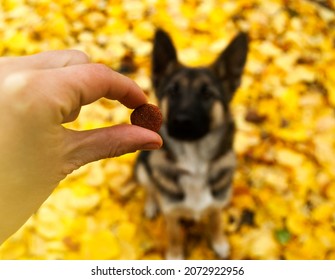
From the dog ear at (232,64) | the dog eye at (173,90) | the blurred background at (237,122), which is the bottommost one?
the blurred background at (237,122)

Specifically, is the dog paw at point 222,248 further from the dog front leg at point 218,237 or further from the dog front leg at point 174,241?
the dog front leg at point 174,241

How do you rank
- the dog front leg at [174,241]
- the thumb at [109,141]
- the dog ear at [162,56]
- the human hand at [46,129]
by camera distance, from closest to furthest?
the human hand at [46,129] → the thumb at [109,141] → the dog ear at [162,56] → the dog front leg at [174,241]

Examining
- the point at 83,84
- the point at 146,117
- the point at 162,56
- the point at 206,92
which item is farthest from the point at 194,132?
→ the point at 83,84

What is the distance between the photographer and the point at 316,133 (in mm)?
1377

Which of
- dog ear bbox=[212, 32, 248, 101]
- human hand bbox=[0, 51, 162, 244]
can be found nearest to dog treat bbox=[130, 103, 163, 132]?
human hand bbox=[0, 51, 162, 244]

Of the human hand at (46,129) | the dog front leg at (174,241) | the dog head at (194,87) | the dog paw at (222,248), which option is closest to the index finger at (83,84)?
the human hand at (46,129)

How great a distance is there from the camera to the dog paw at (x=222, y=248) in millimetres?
1207

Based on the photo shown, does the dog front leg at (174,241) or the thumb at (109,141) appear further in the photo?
the dog front leg at (174,241)

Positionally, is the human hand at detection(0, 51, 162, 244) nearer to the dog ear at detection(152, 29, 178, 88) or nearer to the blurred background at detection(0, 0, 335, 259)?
the dog ear at detection(152, 29, 178, 88)

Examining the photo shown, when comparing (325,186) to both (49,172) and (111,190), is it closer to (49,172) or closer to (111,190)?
(111,190)

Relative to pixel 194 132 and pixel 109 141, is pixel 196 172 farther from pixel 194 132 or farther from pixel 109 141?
pixel 109 141

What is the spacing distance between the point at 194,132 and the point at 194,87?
124 millimetres

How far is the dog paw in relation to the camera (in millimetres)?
1207

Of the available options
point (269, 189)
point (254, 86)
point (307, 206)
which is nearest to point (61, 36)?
point (254, 86)
